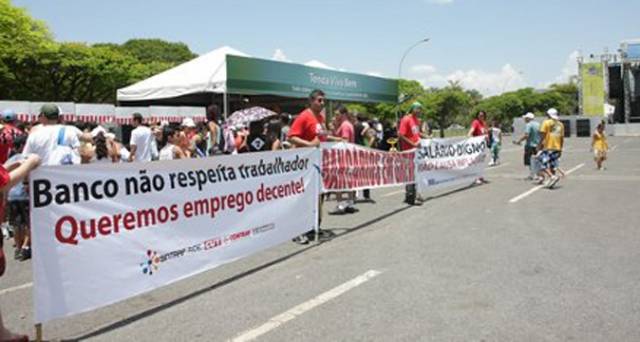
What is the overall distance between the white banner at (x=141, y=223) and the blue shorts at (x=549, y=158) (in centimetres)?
823

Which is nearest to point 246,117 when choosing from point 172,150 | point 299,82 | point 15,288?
point 172,150

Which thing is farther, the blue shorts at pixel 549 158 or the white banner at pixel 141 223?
the blue shorts at pixel 549 158

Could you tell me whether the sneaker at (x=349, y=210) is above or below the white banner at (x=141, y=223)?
below

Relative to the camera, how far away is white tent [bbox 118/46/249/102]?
17391 mm

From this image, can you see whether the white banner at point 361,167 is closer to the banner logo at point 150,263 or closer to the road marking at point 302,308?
the road marking at point 302,308

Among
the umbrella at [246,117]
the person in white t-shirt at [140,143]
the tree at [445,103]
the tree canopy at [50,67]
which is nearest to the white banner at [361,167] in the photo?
the person in white t-shirt at [140,143]

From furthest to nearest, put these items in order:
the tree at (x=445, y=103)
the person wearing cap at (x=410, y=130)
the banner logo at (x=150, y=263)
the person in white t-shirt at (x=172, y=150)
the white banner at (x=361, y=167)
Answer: the tree at (x=445, y=103)
the person wearing cap at (x=410, y=130)
the person in white t-shirt at (x=172, y=150)
the white banner at (x=361, y=167)
the banner logo at (x=150, y=263)

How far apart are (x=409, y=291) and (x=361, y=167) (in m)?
4.17

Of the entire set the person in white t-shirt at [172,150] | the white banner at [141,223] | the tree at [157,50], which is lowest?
the white banner at [141,223]

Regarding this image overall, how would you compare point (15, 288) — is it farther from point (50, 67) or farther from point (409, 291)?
point (50, 67)

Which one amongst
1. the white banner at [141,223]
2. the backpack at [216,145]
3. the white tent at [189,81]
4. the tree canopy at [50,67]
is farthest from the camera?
the tree canopy at [50,67]

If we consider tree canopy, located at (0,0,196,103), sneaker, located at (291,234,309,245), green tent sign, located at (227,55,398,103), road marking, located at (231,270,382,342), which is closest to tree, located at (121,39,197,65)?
tree canopy, located at (0,0,196,103)

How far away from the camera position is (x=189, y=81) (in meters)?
17.7

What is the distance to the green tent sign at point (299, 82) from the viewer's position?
18.2 meters
